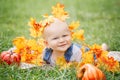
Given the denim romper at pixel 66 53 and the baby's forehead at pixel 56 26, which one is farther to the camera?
the denim romper at pixel 66 53

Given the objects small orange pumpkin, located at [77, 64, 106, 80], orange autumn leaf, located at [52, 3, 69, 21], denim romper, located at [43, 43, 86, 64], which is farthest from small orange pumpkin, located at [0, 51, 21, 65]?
small orange pumpkin, located at [77, 64, 106, 80]

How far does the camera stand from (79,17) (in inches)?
360

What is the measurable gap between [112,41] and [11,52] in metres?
1.97

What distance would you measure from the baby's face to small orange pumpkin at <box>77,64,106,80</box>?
2.14ft

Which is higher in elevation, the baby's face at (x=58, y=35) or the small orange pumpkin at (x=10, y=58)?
the baby's face at (x=58, y=35)

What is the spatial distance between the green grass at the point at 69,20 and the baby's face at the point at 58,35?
384mm

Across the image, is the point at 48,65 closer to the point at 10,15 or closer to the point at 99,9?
the point at 10,15

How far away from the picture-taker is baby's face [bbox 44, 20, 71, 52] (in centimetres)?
489

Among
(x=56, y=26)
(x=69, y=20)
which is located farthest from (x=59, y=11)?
(x=69, y=20)

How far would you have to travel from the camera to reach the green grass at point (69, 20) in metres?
4.56

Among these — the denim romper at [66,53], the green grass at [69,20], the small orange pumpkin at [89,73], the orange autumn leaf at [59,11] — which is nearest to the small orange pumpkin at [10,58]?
the green grass at [69,20]

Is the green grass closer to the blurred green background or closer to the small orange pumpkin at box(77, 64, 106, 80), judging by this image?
the blurred green background

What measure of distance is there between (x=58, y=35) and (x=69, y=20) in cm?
386

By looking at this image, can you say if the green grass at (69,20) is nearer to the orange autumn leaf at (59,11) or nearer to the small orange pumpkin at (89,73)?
the small orange pumpkin at (89,73)
